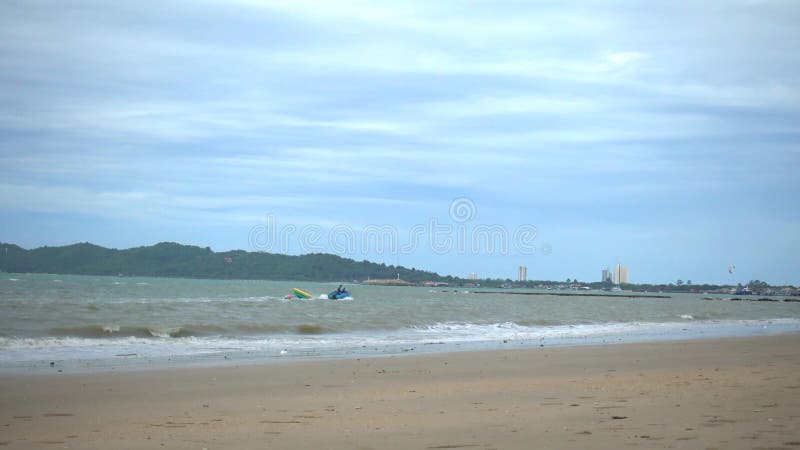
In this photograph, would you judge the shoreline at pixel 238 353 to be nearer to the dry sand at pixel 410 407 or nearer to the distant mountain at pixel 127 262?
the dry sand at pixel 410 407

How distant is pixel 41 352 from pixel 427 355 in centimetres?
957

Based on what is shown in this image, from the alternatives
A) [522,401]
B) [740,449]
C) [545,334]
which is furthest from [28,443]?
[545,334]

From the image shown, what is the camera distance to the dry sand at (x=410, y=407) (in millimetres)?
8445

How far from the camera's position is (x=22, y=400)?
36.7ft

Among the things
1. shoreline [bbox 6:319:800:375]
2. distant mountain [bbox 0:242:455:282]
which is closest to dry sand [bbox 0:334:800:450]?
shoreline [bbox 6:319:800:375]

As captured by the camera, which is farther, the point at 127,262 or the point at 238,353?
the point at 127,262

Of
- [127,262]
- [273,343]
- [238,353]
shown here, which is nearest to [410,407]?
[238,353]

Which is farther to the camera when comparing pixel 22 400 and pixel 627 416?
pixel 22 400

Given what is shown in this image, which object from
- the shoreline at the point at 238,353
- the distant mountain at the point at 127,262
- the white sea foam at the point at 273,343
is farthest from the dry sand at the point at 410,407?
the distant mountain at the point at 127,262

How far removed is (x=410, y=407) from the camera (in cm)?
1078

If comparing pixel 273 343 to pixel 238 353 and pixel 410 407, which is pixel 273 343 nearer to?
pixel 238 353

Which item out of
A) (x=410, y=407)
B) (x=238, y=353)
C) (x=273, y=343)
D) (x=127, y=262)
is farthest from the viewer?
(x=127, y=262)

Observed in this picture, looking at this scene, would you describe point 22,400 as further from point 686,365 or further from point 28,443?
point 686,365

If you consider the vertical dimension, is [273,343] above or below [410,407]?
below
